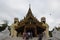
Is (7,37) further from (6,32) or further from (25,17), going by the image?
(25,17)

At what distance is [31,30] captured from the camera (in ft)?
71.6

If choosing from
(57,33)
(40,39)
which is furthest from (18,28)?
(40,39)

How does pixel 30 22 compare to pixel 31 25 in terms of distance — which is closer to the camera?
pixel 31 25

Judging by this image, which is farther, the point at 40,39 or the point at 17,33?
the point at 17,33

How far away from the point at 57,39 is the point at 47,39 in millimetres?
1155

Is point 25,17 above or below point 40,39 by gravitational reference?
above

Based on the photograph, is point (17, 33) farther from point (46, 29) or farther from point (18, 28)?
point (46, 29)

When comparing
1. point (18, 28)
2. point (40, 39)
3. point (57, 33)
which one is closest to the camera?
point (40, 39)

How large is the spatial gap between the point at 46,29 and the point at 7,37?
194 inches

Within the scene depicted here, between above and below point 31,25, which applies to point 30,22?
above

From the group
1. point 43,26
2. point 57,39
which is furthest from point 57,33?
point 43,26

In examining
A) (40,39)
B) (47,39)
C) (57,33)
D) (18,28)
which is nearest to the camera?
Result: (40,39)

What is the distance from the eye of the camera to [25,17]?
72.6 ft

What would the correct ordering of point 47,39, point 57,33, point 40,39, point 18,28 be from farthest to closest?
point 18,28, point 57,33, point 47,39, point 40,39
